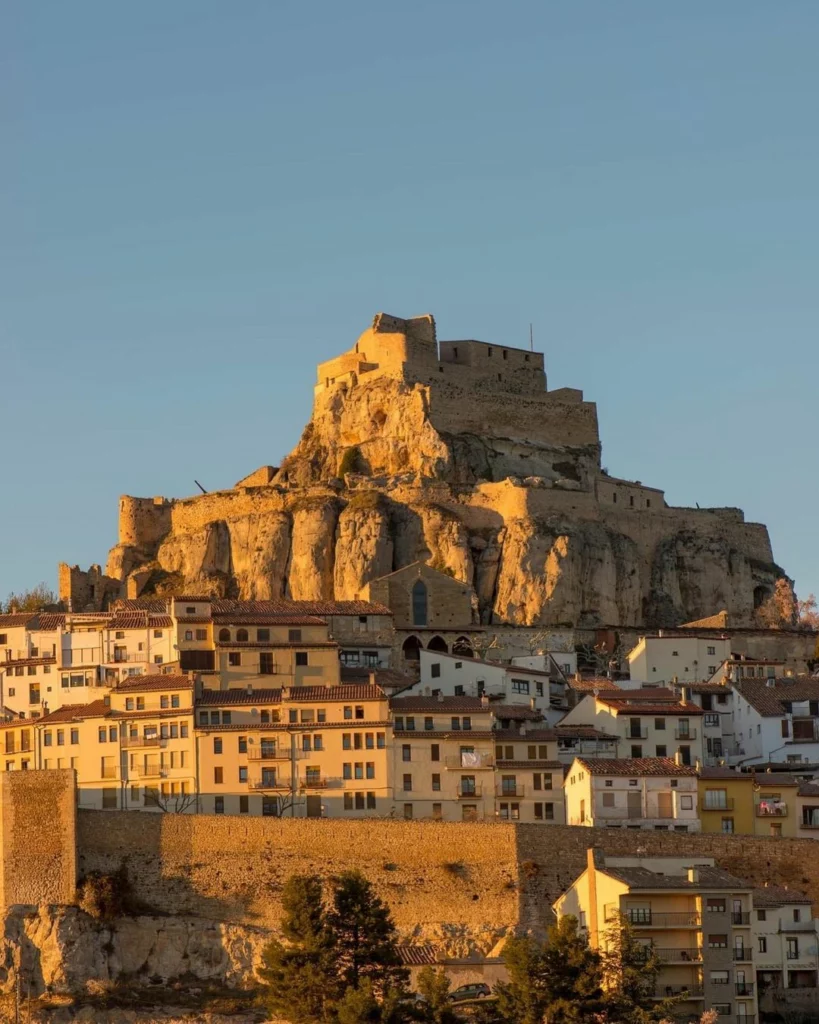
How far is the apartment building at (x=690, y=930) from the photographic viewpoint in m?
77.0

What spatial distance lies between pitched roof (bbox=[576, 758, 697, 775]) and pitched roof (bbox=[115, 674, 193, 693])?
15638mm

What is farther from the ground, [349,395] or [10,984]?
[349,395]

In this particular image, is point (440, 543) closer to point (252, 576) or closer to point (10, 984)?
point (252, 576)

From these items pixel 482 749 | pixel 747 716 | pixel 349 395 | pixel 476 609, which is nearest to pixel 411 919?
pixel 482 749

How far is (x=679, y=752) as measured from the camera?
94938 mm

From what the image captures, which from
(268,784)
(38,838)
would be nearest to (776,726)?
(268,784)

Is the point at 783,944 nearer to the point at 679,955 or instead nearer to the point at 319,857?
the point at 679,955

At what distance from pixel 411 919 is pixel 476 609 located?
113ft

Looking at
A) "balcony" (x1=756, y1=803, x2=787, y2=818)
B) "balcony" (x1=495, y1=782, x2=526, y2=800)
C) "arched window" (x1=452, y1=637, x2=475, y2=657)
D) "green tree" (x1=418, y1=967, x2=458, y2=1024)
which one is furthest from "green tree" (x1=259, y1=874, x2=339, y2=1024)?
"arched window" (x1=452, y1=637, x2=475, y2=657)

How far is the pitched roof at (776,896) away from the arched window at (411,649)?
30594mm

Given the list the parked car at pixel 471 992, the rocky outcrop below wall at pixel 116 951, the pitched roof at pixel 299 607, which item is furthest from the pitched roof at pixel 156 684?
the parked car at pixel 471 992

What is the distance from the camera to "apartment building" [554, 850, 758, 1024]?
77.0 meters

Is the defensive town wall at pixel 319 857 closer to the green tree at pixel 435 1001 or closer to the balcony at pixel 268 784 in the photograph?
the balcony at pixel 268 784

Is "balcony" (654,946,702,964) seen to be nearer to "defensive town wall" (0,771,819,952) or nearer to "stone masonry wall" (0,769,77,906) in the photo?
"defensive town wall" (0,771,819,952)
